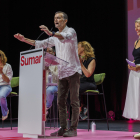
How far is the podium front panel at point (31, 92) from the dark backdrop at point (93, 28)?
342 centimetres

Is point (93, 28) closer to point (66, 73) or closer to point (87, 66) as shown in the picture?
point (87, 66)

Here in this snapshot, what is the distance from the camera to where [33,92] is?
7.88 ft

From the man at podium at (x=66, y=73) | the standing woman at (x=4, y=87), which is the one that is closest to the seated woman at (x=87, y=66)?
the man at podium at (x=66, y=73)

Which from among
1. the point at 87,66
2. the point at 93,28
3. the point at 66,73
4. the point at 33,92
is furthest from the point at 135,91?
the point at 93,28

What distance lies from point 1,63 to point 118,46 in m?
2.71

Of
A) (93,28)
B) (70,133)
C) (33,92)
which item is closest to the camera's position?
(33,92)

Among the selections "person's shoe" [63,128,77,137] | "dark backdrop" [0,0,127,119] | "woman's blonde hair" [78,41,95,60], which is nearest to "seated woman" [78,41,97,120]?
"woman's blonde hair" [78,41,95,60]

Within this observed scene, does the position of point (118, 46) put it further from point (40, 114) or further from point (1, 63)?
point (40, 114)

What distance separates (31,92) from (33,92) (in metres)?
0.03

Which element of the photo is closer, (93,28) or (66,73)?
(66,73)

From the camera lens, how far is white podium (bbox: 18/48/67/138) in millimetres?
2314

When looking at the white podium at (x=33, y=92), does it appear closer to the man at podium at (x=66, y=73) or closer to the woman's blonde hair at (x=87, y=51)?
the man at podium at (x=66, y=73)

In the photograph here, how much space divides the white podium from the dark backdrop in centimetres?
327

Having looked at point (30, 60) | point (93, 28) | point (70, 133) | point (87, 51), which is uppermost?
point (93, 28)
